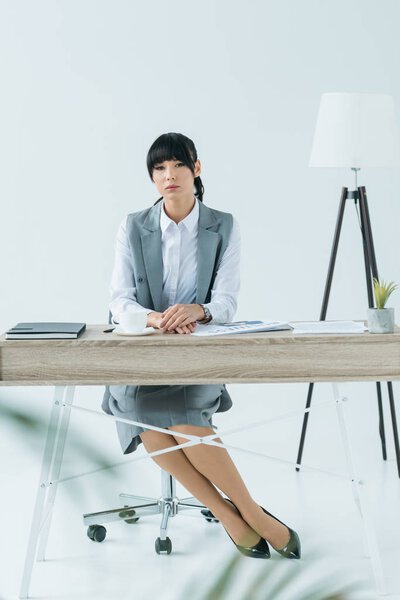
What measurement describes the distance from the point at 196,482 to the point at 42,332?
0.66 metres

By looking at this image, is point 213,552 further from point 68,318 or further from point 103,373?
point 68,318

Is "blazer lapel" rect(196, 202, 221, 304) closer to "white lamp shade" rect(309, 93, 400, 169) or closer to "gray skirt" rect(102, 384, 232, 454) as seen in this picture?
"gray skirt" rect(102, 384, 232, 454)

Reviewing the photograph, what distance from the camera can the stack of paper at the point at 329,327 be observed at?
2098 mm

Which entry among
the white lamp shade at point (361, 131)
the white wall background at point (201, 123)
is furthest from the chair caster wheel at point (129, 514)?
the white wall background at point (201, 123)

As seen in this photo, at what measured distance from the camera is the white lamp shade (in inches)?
120

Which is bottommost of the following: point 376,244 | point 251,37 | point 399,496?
point 399,496

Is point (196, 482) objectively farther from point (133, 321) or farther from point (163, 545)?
point (133, 321)

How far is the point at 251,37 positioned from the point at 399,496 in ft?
7.25

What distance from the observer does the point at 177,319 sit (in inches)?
86.2

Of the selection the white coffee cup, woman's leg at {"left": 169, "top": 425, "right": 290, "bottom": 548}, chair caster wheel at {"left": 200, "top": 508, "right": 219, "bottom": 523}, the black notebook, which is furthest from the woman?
chair caster wheel at {"left": 200, "top": 508, "right": 219, "bottom": 523}

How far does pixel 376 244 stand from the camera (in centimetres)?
411

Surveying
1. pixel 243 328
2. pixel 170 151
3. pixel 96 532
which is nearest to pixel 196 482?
pixel 96 532

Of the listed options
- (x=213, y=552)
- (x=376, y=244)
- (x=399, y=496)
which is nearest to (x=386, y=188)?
(x=376, y=244)

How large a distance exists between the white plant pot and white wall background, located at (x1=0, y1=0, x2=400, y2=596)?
2.01m
